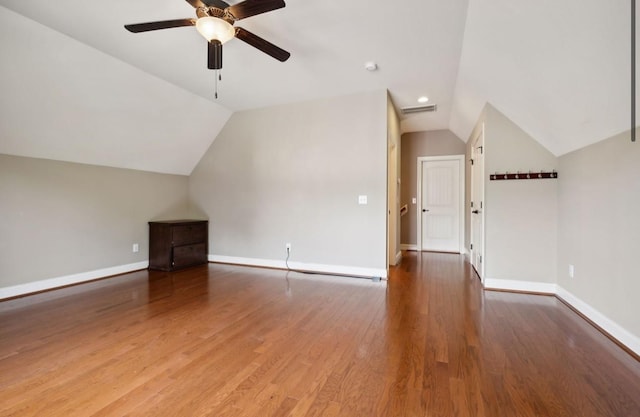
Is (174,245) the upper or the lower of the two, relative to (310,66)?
lower

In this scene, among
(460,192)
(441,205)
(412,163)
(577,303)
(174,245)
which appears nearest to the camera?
(577,303)

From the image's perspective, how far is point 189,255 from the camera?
4.59m

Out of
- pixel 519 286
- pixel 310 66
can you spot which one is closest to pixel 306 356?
pixel 519 286

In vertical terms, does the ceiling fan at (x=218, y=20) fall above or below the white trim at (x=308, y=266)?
above

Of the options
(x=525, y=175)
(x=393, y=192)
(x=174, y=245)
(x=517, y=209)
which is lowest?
(x=174, y=245)

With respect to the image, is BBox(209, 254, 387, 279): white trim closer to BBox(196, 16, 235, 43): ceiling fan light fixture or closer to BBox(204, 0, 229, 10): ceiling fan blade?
BBox(196, 16, 235, 43): ceiling fan light fixture

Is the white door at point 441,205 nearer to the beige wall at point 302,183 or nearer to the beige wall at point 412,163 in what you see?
the beige wall at point 412,163

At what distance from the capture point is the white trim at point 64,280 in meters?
3.08

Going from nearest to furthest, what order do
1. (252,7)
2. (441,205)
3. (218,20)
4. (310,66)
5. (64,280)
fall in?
(252,7) < (218,20) < (310,66) < (64,280) < (441,205)

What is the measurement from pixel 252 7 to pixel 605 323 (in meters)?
3.57

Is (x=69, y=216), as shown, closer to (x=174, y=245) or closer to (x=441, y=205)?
(x=174, y=245)

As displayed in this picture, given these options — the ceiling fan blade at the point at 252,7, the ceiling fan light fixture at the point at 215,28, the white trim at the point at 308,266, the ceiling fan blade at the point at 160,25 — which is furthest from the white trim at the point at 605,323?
the ceiling fan blade at the point at 160,25

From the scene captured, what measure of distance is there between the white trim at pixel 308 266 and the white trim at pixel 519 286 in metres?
1.24

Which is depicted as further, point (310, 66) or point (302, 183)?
point (302, 183)
